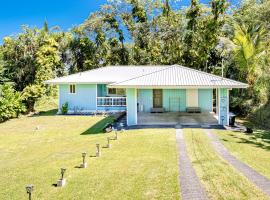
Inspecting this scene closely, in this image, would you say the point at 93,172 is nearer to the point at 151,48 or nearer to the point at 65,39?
the point at 151,48

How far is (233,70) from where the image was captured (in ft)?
94.5

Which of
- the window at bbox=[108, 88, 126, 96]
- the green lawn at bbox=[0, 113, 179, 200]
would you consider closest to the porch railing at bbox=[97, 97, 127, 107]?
the window at bbox=[108, 88, 126, 96]

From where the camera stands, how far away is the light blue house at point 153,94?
19016mm

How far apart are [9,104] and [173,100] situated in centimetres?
1478

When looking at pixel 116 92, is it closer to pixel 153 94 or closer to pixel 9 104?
pixel 153 94

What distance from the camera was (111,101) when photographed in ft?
87.8

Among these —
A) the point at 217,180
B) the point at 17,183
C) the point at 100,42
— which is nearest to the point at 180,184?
the point at 217,180

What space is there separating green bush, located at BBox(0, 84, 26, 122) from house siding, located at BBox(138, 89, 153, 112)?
38.4ft

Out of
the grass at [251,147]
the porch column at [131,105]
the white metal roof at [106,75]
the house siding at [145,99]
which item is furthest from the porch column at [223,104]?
the white metal roof at [106,75]

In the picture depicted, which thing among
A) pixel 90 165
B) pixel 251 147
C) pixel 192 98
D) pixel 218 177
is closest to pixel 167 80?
pixel 192 98

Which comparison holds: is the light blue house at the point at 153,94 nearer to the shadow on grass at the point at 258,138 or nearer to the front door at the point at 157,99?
the front door at the point at 157,99

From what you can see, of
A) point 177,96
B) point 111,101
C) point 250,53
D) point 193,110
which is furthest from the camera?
point 111,101

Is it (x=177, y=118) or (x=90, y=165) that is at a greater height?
(x=177, y=118)

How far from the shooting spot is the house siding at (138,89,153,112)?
81.6 ft
